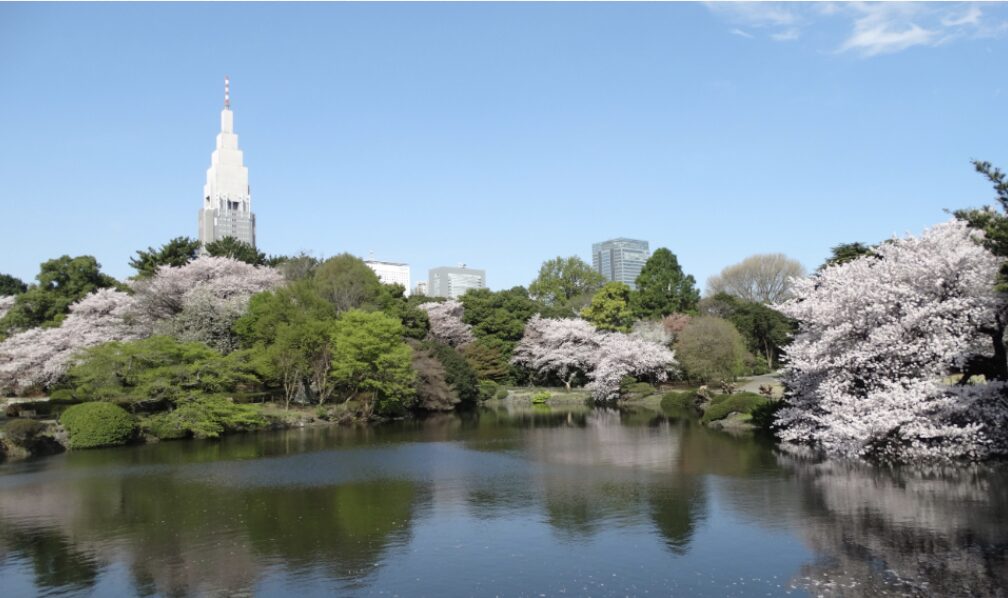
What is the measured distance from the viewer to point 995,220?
16594 millimetres

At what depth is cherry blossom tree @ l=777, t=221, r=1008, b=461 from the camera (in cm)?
2005

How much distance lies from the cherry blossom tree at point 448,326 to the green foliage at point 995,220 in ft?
139

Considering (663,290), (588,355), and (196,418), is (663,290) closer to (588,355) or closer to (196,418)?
(588,355)

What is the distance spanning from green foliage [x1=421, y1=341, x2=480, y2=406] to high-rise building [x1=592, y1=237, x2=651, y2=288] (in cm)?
10971

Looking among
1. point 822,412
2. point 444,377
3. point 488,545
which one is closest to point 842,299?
point 822,412

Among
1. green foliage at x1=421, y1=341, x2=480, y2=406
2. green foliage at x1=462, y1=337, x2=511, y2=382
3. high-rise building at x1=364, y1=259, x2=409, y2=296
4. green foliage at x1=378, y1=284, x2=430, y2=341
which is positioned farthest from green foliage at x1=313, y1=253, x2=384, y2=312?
high-rise building at x1=364, y1=259, x2=409, y2=296

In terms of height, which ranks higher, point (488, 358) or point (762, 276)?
point (762, 276)

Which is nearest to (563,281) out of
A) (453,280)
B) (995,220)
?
(995,220)

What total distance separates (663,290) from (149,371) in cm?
4188

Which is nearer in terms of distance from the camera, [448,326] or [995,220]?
[995,220]

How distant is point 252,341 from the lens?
3869 cm

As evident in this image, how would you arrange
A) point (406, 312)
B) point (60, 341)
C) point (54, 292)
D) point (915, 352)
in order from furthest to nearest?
point (406, 312) → point (54, 292) → point (60, 341) → point (915, 352)

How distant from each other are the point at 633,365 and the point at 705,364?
6794 millimetres

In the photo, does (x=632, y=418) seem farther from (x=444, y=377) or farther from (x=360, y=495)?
(x=360, y=495)
